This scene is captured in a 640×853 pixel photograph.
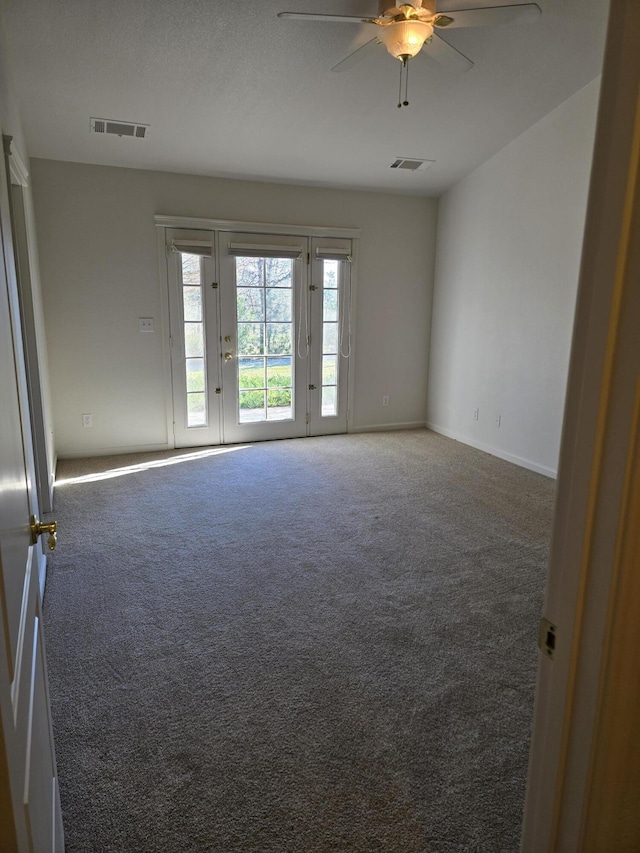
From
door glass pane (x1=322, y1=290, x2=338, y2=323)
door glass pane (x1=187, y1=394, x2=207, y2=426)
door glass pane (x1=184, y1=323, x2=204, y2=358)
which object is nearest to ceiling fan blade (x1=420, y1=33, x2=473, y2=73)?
door glass pane (x1=322, y1=290, x2=338, y2=323)

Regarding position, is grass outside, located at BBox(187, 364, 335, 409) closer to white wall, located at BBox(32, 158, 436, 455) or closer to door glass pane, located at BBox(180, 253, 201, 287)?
white wall, located at BBox(32, 158, 436, 455)

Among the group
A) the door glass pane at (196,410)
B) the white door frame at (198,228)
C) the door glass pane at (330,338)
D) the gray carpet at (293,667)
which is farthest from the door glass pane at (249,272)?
the gray carpet at (293,667)

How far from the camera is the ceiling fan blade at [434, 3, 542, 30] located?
2389mm

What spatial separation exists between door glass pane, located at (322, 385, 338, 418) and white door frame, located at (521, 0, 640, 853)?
16.6ft

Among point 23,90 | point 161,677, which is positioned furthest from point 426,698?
point 23,90

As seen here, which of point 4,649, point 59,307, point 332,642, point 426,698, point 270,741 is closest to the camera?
point 4,649

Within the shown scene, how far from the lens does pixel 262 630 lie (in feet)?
7.81

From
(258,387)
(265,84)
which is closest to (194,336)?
(258,387)

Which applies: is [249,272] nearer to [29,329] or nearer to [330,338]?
[330,338]

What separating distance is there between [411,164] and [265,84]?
1897 millimetres

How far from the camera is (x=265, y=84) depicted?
3.60 meters

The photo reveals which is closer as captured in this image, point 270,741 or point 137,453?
point 270,741

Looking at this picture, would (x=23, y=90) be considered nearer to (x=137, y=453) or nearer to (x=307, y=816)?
(x=137, y=453)

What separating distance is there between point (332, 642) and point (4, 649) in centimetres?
180
